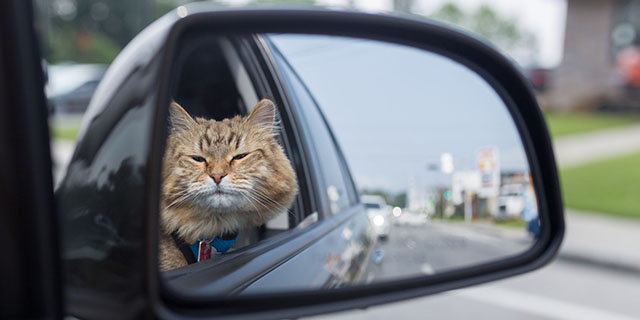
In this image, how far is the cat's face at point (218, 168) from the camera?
1.10m

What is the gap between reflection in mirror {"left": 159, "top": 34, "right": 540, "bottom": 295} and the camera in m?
1.13

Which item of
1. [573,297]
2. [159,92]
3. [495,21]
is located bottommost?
[573,297]

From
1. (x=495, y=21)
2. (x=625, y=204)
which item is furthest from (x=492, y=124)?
(x=495, y=21)

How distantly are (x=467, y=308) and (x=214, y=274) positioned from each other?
15.5 ft

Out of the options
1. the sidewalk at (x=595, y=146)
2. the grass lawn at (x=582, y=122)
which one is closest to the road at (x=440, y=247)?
the sidewalk at (x=595, y=146)

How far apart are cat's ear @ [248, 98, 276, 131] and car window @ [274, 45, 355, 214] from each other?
149 mm

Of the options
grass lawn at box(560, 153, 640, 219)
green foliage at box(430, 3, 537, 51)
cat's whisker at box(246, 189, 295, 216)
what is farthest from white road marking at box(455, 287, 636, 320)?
green foliage at box(430, 3, 537, 51)

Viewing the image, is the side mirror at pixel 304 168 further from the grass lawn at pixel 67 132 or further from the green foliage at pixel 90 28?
the green foliage at pixel 90 28

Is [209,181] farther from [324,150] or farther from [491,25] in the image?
[491,25]

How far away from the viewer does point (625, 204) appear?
9875 mm

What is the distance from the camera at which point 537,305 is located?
5719 millimetres

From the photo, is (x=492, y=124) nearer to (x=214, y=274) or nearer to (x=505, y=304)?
(x=214, y=274)

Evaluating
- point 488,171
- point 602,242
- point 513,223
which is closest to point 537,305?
point 602,242

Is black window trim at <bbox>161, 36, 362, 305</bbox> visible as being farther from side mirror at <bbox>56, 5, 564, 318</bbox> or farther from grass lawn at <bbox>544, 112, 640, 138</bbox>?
grass lawn at <bbox>544, 112, 640, 138</bbox>
